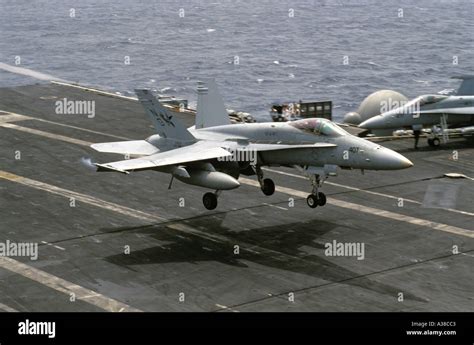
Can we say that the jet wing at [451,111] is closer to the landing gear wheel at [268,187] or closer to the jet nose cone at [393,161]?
the landing gear wheel at [268,187]

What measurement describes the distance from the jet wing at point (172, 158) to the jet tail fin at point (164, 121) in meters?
0.98

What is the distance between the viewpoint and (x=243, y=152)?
36656mm

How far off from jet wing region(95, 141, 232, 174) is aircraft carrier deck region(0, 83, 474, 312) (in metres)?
3.28

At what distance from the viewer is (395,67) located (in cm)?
12719

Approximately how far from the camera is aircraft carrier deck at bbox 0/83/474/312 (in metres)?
30.0

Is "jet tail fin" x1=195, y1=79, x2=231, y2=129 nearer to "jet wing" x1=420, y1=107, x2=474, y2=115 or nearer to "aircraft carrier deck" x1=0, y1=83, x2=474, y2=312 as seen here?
"aircraft carrier deck" x1=0, y1=83, x2=474, y2=312

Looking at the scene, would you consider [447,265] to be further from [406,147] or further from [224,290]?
[406,147]

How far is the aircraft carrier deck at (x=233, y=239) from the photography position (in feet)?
98.6

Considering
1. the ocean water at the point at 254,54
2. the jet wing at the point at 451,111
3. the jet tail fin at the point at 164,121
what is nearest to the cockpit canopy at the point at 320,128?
the jet tail fin at the point at 164,121

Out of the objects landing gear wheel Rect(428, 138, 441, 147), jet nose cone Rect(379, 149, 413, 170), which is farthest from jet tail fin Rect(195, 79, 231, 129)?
landing gear wheel Rect(428, 138, 441, 147)

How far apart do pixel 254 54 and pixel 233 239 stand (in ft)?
364

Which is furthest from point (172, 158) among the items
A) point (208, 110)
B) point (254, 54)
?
point (254, 54)
